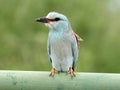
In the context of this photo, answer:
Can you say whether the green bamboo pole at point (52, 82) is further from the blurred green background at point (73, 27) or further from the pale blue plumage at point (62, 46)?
the blurred green background at point (73, 27)

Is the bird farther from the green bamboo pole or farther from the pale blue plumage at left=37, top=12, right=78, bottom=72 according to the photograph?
the green bamboo pole

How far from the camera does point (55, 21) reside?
5434 mm

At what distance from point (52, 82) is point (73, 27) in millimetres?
10324

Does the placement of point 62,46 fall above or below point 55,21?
below

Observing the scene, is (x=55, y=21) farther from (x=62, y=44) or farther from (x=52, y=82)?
(x=52, y=82)

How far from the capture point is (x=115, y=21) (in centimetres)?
1469

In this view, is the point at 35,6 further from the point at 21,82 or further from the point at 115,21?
the point at 21,82

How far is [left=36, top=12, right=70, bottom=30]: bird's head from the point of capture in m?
5.33

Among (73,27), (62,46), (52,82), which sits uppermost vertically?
(52,82)

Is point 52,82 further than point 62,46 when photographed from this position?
No

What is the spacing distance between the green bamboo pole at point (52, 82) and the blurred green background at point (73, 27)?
Result: 9.12 metres

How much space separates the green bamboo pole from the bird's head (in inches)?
48.8

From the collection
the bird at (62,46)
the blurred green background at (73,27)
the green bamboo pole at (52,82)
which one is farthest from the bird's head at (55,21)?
the blurred green background at (73,27)

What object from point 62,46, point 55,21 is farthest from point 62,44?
point 55,21
